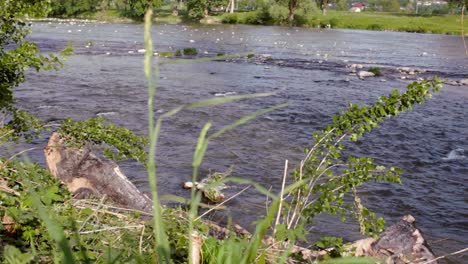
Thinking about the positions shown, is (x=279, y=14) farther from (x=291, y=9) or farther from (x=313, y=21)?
(x=313, y=21)

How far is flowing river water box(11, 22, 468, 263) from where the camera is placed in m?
7.42

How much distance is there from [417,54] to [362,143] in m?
18.8

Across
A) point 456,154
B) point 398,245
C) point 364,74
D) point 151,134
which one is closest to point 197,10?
point 364,74

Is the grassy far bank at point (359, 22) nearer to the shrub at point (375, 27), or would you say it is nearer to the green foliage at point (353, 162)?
the shrub at point (375, 27)

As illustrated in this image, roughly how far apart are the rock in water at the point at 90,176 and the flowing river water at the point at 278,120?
1310mm

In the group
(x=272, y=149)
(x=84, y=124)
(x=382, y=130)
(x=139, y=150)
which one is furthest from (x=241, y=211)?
(x=382, y=130)

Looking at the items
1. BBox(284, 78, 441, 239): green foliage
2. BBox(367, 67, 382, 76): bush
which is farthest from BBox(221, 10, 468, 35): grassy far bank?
BBox(284, 78, 441, 239): green foliage

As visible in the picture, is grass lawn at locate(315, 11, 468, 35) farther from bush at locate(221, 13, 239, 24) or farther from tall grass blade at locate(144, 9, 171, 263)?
tall grass blade at locate(144, 9, 171, 263)

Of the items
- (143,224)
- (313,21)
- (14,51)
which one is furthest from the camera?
(313,21)

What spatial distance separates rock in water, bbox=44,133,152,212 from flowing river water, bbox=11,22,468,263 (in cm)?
131

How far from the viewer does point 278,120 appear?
12.4 m

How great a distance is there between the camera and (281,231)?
3.11m

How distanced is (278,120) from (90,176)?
7329 mm

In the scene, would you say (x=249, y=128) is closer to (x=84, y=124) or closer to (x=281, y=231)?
(x=84, y=124)
